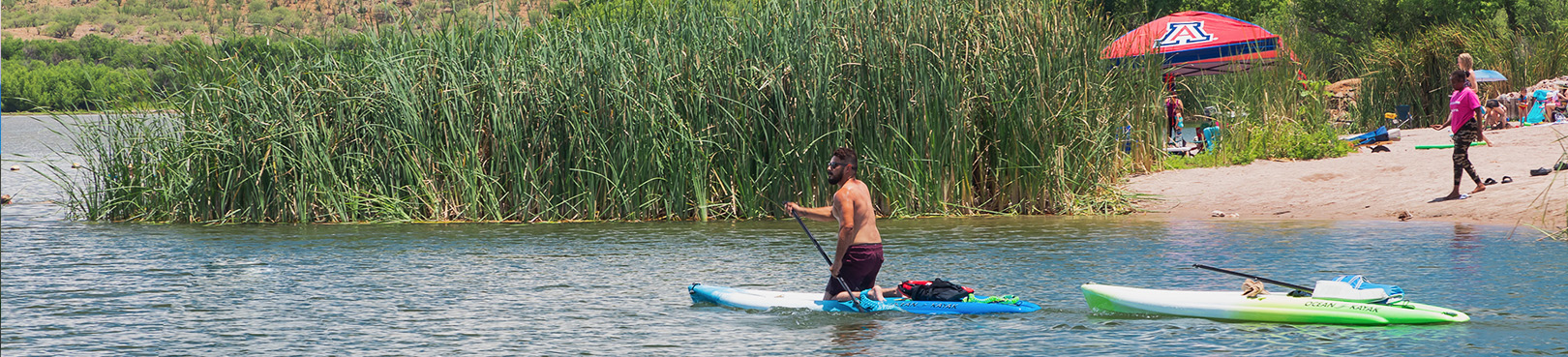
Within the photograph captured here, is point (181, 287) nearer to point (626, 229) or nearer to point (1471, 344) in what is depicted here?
point (626, 229)

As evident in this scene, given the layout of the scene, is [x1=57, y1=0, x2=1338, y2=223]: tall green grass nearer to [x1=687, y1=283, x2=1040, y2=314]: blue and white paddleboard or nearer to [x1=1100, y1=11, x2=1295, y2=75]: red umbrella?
[x1=687, y1=283, x2=1040, y2=314]: blue and white paddleboard

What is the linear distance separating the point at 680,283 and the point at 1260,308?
431cm

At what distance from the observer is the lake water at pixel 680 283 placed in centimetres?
772

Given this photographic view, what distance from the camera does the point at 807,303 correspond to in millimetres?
8906

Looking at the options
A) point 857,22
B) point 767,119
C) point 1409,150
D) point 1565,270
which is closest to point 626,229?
point 767,119

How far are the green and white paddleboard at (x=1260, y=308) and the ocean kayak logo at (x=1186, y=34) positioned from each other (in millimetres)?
13767

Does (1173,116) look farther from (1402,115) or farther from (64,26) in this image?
(64,26)

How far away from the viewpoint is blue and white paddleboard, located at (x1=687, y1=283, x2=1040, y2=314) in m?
8.65

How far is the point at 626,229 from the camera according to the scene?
581 inches

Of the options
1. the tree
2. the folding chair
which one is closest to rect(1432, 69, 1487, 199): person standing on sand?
the folding chair

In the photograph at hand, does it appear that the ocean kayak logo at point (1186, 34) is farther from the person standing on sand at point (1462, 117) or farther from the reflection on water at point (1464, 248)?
the reflection on water at point (1464, 248)

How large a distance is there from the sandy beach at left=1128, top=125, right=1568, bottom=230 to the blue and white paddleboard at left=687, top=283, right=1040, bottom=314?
7.72m

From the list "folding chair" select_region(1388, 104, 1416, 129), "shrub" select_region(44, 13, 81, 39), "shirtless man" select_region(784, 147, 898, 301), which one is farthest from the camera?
"shrub" select_region(44, 13, 81, 39)

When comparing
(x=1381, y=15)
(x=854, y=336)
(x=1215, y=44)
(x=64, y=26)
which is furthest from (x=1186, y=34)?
(x=64, y=26)
